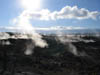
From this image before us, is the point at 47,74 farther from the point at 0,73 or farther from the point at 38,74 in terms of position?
the point at 0,73

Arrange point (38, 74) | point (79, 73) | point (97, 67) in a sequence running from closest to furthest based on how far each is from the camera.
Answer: point (38, 74) → point (79, 73) → point (97, 67)

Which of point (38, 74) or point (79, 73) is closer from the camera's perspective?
point (38, 74)

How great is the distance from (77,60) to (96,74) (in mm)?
8597

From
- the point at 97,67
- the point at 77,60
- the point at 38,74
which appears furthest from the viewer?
the point at 77,60

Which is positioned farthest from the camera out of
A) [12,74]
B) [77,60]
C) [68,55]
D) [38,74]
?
[68,55]

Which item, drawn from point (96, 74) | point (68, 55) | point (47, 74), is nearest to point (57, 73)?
point (47, 74)

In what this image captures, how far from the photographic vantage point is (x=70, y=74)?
18141mm

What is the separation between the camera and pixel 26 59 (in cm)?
2516

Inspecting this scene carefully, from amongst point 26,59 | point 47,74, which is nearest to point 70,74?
point 47,74

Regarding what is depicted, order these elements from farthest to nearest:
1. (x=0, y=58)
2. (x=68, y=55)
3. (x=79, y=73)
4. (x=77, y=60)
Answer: (x=68, y=55) < (x=77, y=60) < (x=0, y=58) < (x=79, y=73)

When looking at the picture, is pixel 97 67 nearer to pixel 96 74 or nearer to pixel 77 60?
pixel 96 74

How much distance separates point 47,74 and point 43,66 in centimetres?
397

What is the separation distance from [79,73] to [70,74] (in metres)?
1.24

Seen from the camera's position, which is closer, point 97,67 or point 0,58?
point 97,67
